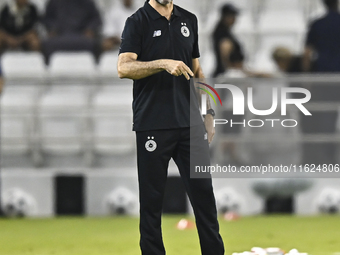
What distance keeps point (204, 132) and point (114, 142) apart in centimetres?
385

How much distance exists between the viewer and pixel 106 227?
661 centimetres

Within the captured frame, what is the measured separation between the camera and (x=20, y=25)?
858 cm

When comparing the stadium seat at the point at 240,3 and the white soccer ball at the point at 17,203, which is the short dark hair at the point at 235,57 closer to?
the stadium seat at the point at 240,3

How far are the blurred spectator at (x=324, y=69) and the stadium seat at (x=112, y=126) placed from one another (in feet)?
7.11

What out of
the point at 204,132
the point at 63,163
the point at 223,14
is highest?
the point at 223,14

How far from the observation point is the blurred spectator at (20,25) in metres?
8.57

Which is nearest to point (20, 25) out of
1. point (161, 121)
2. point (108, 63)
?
point (108, 63)

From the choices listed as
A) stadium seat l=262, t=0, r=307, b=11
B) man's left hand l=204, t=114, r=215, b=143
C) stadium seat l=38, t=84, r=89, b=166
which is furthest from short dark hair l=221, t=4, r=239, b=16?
man's left hand l=204, t=114, r=215, b=143

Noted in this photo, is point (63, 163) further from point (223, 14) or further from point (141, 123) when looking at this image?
point (141, 123)

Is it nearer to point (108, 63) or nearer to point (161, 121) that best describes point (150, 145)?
point (161, 121)

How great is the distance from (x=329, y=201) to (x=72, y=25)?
168 inches

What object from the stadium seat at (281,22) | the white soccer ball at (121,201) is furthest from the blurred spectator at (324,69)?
the white soccer ball at (121,201)

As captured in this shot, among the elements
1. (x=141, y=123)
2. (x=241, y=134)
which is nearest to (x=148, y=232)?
(x=141, y=123)

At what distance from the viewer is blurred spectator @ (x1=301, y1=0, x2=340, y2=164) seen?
23.0ft
